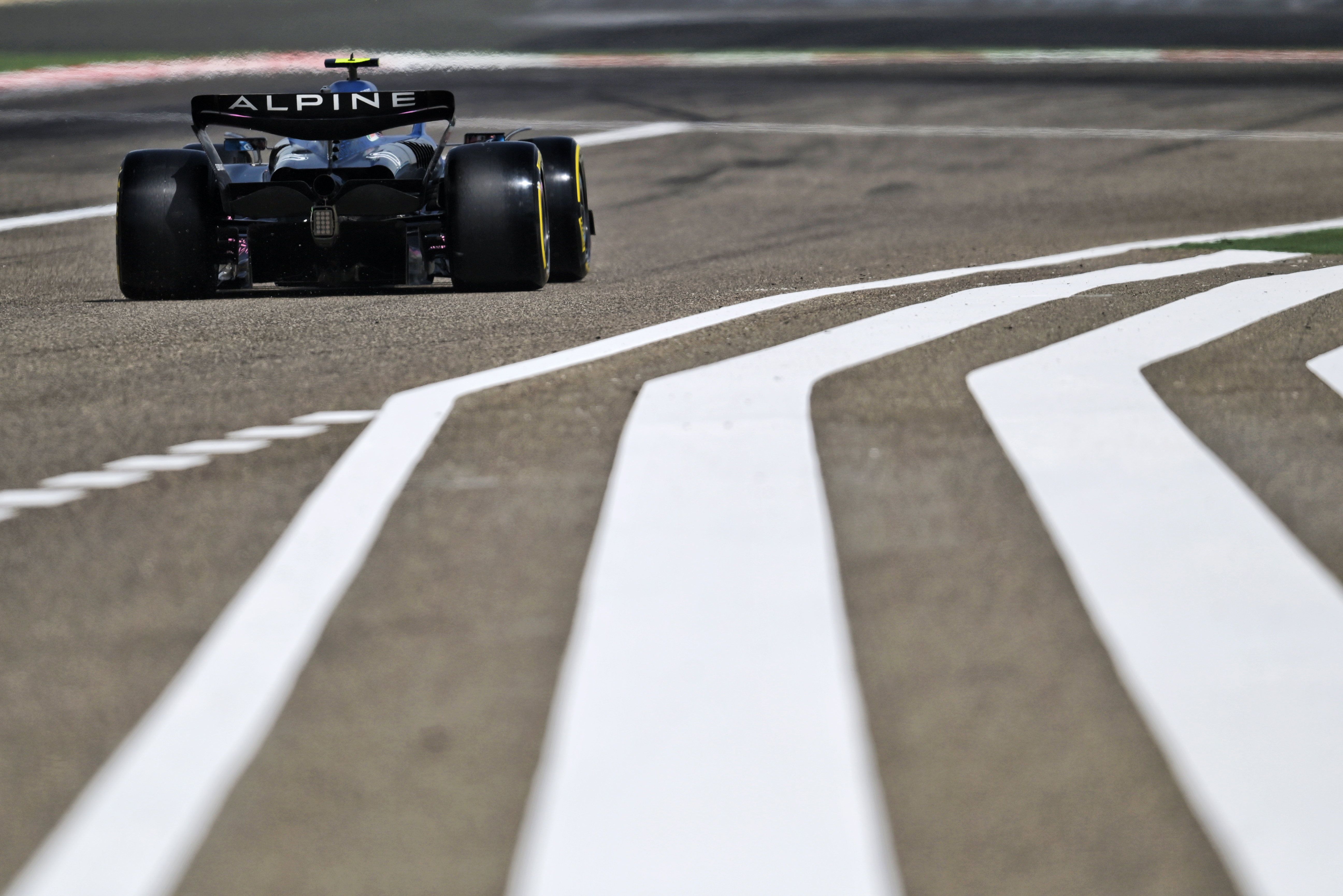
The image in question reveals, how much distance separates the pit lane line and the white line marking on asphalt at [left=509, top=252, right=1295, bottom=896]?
0.56 meters

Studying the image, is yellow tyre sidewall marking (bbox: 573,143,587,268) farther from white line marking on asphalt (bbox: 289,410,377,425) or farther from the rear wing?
white line marking on asphalt (bbox: 289,410,377,425)

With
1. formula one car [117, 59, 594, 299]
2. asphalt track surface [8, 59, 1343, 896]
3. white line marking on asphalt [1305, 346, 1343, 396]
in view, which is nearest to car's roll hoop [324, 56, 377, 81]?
formula one car [117, 59, 594, 299]

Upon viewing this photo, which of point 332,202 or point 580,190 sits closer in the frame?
point 332,202

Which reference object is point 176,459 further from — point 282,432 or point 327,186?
point 327,186

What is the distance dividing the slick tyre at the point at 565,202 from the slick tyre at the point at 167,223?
2146 mm

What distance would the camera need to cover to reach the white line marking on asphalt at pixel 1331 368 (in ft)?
19.9

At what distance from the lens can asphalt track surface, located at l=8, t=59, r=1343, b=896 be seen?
2668 mm

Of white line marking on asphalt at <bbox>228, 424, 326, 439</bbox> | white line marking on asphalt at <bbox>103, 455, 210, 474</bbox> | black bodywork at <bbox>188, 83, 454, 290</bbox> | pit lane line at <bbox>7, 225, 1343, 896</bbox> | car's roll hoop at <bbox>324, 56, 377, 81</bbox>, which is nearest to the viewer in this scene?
pit lane line at <bbox>7, 225, 1343, 896</bbox>

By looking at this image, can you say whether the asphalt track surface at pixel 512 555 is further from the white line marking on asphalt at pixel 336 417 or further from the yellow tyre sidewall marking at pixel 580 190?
the yellow tyre sidewall marking at pixel 580 190

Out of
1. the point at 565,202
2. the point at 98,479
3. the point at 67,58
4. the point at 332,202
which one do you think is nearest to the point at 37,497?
the point at 98,479

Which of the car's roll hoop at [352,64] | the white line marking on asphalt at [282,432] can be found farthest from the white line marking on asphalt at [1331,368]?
the car's roll hoop at [352,64]

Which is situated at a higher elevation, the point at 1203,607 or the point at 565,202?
the point at 1203,607

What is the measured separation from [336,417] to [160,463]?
0.76 metres

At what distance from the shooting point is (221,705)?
3131 millimetres
